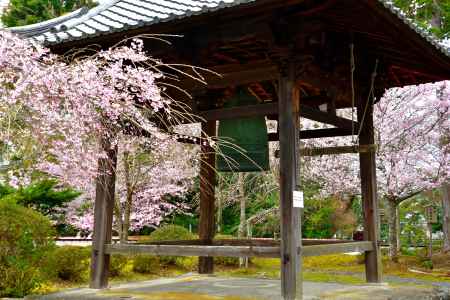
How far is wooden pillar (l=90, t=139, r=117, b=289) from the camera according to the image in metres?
6.33

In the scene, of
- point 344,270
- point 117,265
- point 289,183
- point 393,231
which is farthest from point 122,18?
point 393,231

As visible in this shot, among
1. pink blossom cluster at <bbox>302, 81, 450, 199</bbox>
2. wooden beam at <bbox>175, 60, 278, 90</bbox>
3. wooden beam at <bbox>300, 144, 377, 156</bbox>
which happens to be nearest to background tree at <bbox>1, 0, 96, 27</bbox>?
pink blossom cluster at <bbox>302, 81, 450, 199</bbox>

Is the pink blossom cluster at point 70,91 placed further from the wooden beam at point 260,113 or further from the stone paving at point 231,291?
the stone paving at point 231,291

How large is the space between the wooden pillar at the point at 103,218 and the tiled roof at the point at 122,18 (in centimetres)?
146

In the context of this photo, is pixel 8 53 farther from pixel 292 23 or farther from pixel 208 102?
pixel 208 102

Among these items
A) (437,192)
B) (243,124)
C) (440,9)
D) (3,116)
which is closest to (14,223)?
(3,116)

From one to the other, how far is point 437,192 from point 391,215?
5.04 meters

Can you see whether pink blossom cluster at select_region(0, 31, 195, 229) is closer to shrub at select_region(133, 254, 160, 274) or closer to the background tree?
shrub at select_region(133, 254, 160, 274)

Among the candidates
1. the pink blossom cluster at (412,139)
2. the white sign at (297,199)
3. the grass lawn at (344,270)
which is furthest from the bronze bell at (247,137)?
the pink blossom cluster at (412,139)

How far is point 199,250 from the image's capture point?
558 cm

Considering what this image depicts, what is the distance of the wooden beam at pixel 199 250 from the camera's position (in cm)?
518

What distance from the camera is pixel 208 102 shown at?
7508 mm

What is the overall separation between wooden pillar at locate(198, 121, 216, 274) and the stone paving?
2.62 feet

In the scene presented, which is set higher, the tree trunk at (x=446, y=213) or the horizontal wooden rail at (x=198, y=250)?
the tree trunk at (x=446, y=213)
